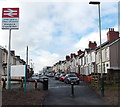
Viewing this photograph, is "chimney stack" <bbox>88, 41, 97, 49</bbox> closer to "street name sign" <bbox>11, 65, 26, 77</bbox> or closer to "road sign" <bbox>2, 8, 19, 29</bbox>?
"road sign" <bbox>2, 8, 19, 29</bbox>

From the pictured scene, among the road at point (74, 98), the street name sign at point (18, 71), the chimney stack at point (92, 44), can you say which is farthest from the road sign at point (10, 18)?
the chimney stack at point (92, 44)

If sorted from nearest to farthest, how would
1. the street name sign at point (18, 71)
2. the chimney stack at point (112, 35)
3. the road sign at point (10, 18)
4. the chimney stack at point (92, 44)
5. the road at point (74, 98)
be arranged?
the road at point (74, 98)
the street name sign at point (18, 71)
the road sign at point (10, 18)
the chimney stack at point (112, 35)
the chimney stack at point (92, 44)

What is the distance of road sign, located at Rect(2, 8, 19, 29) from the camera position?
835 inches

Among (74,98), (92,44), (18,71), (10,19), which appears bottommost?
(74,98)

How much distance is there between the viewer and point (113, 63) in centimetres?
3728

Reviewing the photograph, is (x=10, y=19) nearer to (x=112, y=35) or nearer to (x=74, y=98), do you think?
(x=74, y=98)

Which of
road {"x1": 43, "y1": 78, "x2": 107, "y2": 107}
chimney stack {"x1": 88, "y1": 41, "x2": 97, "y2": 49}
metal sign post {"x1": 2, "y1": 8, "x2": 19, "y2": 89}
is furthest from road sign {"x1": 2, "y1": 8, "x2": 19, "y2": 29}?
chimney stack {"x1": 88, "y1": 41, "x2": 97, "y2": 49}

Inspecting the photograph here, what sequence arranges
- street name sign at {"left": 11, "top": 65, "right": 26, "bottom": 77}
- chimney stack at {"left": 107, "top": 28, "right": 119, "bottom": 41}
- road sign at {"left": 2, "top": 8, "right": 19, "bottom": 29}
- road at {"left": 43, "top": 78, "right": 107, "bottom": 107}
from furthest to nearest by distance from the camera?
chimney stack at {"left": 107, "top": 28, "right": 119, "bottom": 41} < road sign at {"left": 2, "top": 8, "right": 19, "bottom": 29} < street name sign at {"left": 11, "top": 65, "right": 26, "bottom": 77} < road at {"left": 43, "top": 78, "right": 107, "bottom": 107}

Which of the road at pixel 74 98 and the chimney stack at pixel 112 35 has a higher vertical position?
the chimney stack at pixel 112 35

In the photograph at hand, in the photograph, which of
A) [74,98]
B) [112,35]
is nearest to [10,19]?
[74,98]

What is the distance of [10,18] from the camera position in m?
21.3

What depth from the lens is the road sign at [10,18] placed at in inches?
835

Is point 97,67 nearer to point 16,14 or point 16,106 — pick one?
point 16,14

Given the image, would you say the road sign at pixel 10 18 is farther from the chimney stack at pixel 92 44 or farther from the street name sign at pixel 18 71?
the chimney stack at pixel 92 44
